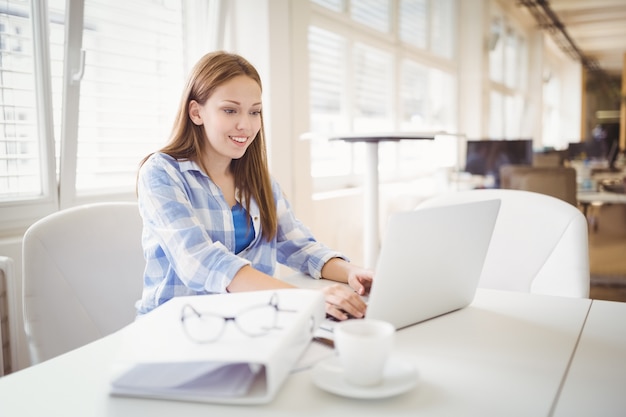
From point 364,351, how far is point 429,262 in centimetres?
33

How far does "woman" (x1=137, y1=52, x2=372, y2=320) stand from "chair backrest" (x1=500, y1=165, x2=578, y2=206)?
2.60 metres

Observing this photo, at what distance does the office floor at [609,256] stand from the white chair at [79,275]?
11.0ft

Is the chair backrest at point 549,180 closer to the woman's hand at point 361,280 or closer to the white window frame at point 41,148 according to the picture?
the woman's hand at point 361,280

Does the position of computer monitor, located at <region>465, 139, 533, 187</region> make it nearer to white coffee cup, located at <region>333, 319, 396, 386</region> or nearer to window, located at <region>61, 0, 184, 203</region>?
window, located at <region>61, 0, 184, 203</region>

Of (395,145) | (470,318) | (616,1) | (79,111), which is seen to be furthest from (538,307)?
(616,1)

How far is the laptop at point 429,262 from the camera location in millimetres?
866

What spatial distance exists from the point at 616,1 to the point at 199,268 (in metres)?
10.0

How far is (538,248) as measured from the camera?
153 centimetres

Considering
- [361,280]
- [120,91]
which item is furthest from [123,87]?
[361,280]

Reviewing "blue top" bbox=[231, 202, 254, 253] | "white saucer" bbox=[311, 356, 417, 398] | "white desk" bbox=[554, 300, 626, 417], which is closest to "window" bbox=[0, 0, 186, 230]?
"blue top" bbox=[231, 202, 254, 253]

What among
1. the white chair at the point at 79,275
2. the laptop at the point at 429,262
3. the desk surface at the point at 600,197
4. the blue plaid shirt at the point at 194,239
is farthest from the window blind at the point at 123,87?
the desk surface at the point at 600,197

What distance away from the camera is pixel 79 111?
2.21 m

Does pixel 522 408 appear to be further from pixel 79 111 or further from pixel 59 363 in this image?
pixel 79 111

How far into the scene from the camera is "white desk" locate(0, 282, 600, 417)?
67cm
